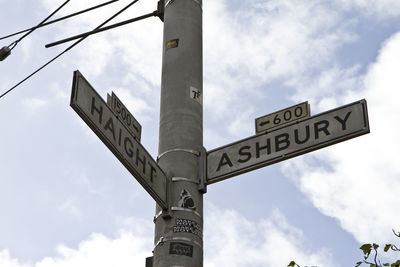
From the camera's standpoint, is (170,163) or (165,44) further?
(165,44)

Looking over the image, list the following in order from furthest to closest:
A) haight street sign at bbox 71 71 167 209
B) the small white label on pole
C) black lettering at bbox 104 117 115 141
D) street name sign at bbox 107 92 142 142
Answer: the small white label on pole < street name sign at bbox 107 92 142 142 < black lettering at bbox 104 117 115 141 < haight street sign at bbox 71 71 167 209

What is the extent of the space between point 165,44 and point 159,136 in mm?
1257

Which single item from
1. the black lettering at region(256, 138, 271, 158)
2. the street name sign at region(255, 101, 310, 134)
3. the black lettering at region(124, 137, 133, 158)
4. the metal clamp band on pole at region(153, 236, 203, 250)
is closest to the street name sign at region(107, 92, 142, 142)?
the black lettering at region(124, 137, 133, 158)

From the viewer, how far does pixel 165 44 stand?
29.8 feet

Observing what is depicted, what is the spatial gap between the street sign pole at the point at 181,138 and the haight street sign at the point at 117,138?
195 mm

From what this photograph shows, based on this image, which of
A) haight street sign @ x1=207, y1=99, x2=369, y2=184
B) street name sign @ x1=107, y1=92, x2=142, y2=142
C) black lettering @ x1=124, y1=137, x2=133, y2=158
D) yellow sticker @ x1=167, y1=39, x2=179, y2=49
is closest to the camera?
black lettering @ x1=124, y1=137, x2=133, y2=158

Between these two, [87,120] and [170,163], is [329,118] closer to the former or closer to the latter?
[170,163]

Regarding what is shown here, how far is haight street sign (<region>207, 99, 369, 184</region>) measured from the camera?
7.83 meters

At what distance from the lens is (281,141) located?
8.17m

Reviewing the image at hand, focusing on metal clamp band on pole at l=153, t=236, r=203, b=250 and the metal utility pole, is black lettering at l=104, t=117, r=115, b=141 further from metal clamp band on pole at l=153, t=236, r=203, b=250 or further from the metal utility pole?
metal clamp band on pole at l=153, t=236, r=203, b=250

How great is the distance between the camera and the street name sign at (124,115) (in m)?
7.57

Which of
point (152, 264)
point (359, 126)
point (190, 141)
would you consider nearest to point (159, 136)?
point (190, 141)

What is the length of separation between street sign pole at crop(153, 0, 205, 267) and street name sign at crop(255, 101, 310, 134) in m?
0.69

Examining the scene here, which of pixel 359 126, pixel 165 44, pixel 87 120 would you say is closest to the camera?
pixel 87 120
